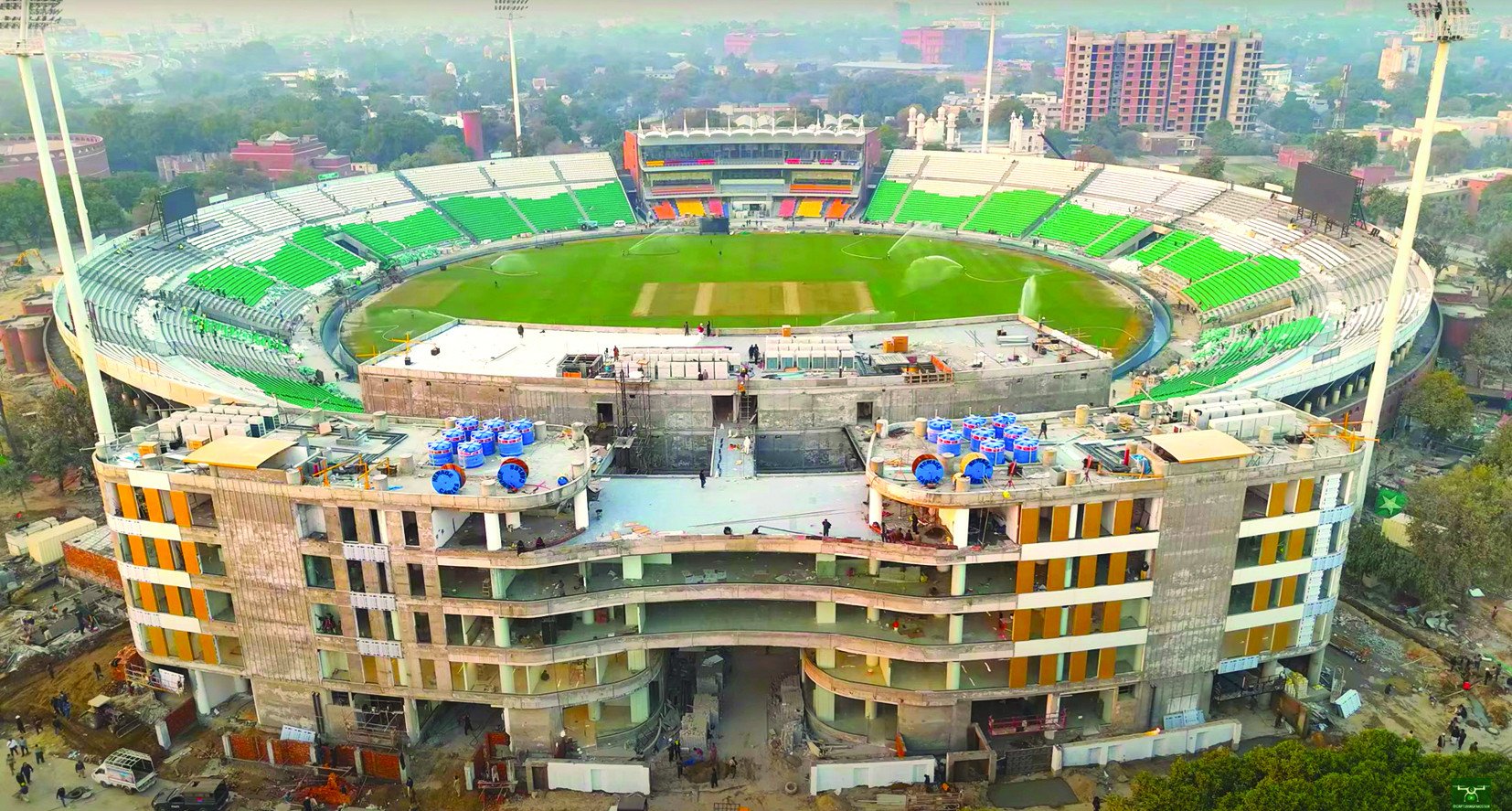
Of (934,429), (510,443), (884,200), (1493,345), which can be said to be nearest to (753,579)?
(934,429)

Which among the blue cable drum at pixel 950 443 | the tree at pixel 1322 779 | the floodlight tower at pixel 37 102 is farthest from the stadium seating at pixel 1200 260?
the floodlight tower at pixel 37 102

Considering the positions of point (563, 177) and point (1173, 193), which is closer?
point (1173, 193)

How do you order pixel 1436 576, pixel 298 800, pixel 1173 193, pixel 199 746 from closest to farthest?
pixel 298 800 < pixel 199 746 < pixel 1436 576 < pixel 1173 193

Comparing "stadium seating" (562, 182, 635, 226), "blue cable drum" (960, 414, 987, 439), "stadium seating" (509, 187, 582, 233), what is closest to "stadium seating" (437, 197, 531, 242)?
"stadium seating" (509, 187, 582, 233)

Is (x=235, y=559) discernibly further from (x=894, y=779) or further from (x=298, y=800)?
(x=894, y=779)

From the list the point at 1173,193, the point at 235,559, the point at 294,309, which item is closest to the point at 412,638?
the point at 235,559

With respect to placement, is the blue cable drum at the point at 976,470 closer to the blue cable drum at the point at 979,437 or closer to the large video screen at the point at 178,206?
the blue cable drum at the point at 979,437

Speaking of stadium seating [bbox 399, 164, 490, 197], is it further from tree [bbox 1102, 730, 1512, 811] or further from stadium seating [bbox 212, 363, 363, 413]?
tree [bbox 1102, 730, 1512, 811]
